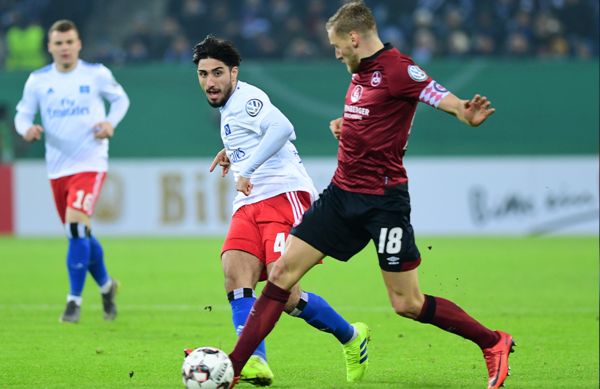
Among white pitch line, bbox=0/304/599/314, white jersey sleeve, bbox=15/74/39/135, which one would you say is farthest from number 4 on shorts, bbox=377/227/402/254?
white jersey sleeve, bbox=15/74/39/135

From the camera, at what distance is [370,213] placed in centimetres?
443

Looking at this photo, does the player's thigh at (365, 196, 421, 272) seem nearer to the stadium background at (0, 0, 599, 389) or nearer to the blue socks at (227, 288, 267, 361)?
the stadium background at (0, 0, 599, 389)

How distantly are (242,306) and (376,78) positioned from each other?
1468 mm

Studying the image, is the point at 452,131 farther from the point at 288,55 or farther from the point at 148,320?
the point at 148,320

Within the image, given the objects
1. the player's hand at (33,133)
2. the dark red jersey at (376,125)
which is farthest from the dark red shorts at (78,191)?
the dark red jersey at (376,125)

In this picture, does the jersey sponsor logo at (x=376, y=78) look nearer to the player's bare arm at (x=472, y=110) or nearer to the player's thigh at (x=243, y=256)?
the player's bare arm at (x=472, y=110)

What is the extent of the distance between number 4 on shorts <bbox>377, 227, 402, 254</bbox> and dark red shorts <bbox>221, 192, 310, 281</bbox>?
70 centimetres

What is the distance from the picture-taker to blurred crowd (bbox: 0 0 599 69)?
16.9m

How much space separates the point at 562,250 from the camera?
12.5 m

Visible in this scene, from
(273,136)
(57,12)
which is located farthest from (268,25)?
(273,136)

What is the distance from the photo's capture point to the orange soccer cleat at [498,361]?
440cm

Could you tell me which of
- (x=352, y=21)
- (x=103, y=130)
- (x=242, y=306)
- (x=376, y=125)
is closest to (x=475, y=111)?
(x=376, y=125)

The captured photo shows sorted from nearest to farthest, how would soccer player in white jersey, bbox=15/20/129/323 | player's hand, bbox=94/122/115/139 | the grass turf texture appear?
the grass turf texture, soccer player in white jersey, bbox=15/20/129/323, player's hand, bbox=94/122/115/139

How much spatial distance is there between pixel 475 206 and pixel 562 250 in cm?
210
